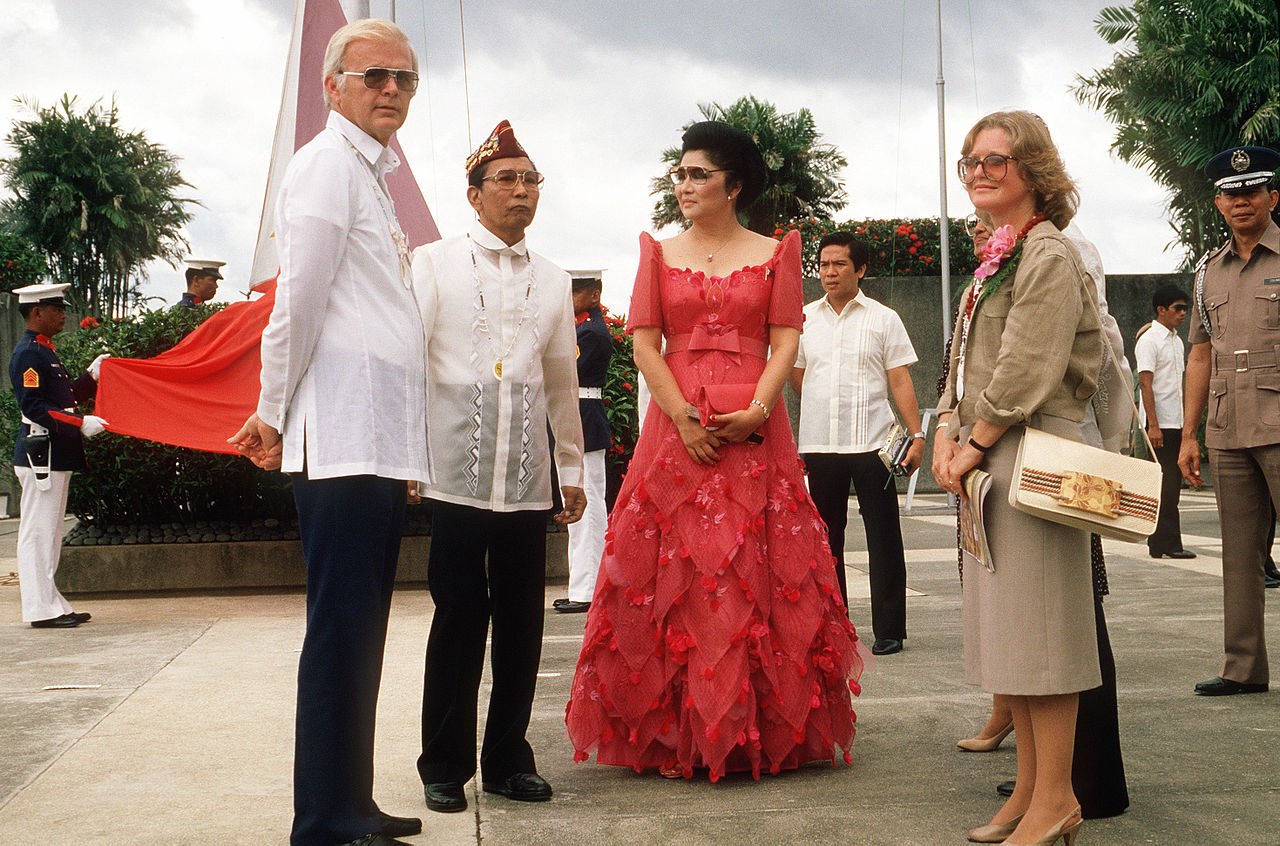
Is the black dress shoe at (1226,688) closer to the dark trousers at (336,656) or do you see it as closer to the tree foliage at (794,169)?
the dark trousers at (336,656)

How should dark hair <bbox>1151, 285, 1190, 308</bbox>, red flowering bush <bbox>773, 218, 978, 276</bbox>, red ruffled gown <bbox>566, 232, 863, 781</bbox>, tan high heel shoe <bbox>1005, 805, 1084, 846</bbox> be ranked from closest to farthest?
tan high heel shoe <bbox>1005, 805, 1084, 846</bbox>, red ruffled gown <bbox>566, 232, 863, 781</bbox>, dark hair <bbox>1151, 285, 1190, 308</bbox>, red flowering bush <bbox>773, 218, 978, 276</bbox>

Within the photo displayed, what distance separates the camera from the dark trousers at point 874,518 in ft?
22.1

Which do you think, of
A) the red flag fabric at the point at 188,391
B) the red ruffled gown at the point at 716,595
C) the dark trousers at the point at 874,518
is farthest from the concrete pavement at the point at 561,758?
the red flag fabric at the point at 188,391

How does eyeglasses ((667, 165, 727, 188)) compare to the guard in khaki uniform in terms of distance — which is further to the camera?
the guard in khaki uniform

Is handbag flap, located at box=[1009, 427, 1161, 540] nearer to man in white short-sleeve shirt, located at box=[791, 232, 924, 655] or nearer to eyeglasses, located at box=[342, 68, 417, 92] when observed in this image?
eyeglasses, located at box=[342, 68, 417, 92]

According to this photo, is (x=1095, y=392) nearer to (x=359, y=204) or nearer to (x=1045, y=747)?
(x=1045, y=747)

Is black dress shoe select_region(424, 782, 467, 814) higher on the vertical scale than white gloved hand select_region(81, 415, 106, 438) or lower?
lower

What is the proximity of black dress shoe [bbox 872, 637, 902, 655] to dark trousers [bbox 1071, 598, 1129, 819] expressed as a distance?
2836mm

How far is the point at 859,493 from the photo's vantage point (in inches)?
269

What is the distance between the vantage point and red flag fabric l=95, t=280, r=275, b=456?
857 centimetres

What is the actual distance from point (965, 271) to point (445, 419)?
19.1m

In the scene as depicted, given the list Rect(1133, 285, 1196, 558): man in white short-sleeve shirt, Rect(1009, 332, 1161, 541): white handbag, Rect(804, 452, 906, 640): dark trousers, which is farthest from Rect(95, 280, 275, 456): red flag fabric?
Rect(1133, 285, 1196, 558): man in white short-sleeve shirt

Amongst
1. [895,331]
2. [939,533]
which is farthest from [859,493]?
[939,533]

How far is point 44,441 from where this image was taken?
8.16m
